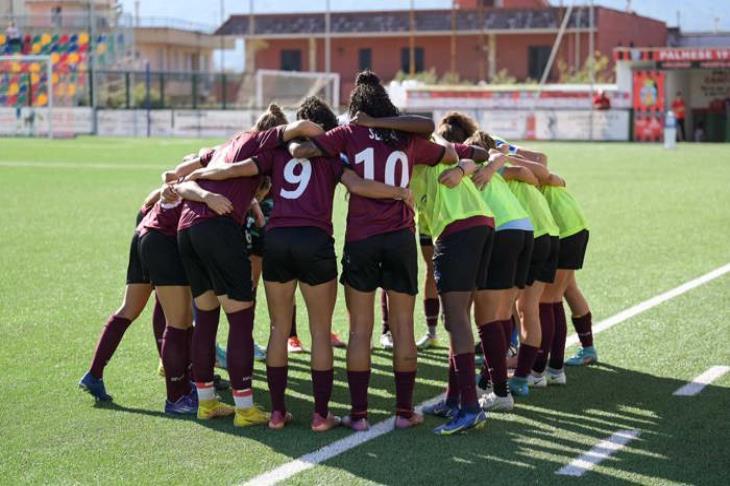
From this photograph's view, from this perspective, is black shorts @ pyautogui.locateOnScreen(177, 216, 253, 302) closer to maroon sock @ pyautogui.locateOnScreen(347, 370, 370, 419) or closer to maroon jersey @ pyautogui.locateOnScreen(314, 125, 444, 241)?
maroon jersey @ pyautogui.locateOnScreen(314, 125, 444, 241)

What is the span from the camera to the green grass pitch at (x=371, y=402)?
597 cm

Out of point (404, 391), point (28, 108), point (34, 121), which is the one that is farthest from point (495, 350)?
point (34, 121)

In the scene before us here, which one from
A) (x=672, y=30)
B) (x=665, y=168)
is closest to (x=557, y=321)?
(x=665, y=168)

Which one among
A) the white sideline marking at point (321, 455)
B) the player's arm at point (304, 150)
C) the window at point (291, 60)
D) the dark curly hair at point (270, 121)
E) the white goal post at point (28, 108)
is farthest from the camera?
the window at point (291, 60)

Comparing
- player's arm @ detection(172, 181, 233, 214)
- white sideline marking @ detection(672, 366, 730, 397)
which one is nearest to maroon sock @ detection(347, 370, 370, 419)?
player's arm @ detection(172, 181, 233, 214)

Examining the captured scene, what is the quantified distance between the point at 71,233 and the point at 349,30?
6052 centimetres

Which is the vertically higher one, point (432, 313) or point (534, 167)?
point (534, 167)

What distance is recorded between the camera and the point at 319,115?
677 cm

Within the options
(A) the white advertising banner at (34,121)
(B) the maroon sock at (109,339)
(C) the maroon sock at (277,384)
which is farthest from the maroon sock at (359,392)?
(A) the white advertising banner at (34,121)

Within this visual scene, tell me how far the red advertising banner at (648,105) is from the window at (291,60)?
32.8 metres

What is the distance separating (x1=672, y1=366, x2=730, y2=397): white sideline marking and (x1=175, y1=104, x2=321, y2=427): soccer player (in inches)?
107

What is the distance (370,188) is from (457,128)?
1170 mm

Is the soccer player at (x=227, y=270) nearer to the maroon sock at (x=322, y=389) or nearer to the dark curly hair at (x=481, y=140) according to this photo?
the maroon sock at (x=322, y=389)

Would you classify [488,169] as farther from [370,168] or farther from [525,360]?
[525,360]
